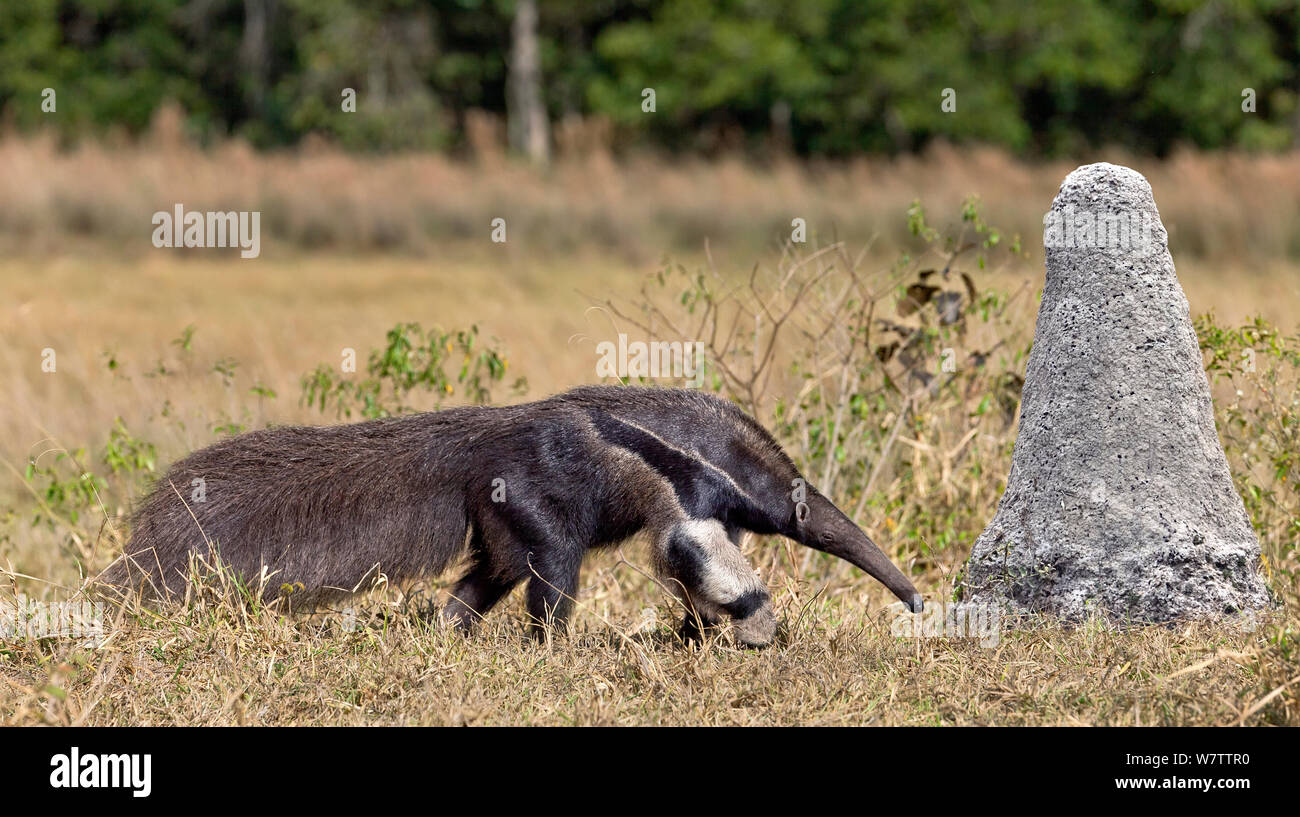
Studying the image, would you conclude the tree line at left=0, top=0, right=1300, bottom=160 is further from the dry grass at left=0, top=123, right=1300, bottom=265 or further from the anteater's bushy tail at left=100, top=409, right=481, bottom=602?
the anteater's bushy tail at left=100, top=409, right=481, bottom=602

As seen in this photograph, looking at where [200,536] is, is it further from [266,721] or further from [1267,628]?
[1267,628]

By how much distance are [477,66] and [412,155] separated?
596 centimetres

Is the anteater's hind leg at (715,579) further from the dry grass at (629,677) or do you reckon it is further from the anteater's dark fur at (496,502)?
the dry grass at (629,677)

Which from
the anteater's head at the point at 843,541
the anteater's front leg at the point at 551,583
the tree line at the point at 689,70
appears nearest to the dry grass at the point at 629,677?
the anteater's front leg at the point at 551,583

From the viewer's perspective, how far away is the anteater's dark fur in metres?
5.54

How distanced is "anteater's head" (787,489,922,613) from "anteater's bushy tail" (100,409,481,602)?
1274 mm

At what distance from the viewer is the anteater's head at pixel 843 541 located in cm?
589

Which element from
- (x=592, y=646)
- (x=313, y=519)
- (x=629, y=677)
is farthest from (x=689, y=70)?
(x=629, y=677)

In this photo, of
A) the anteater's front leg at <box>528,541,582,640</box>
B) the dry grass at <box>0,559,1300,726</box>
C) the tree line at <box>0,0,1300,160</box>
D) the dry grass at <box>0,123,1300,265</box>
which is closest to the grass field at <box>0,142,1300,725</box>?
the dry grass at <box>0,559,1300,726</box>

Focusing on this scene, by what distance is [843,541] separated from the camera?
5.90 m

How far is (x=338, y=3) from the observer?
95.0ft

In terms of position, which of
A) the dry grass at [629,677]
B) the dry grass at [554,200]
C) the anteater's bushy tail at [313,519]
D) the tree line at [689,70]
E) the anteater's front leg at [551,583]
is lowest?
the dry grass at [629,677]
